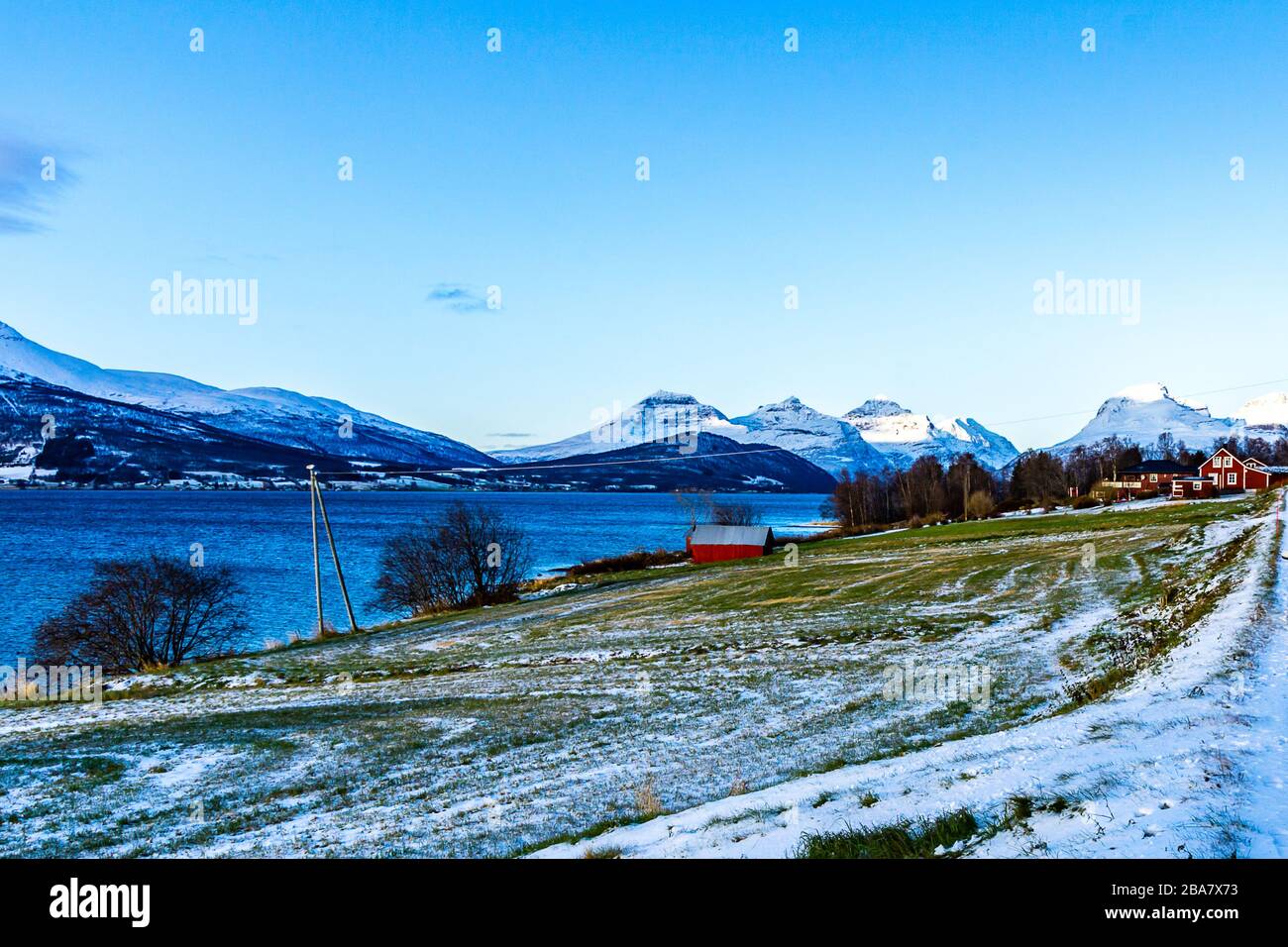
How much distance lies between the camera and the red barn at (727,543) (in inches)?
3280

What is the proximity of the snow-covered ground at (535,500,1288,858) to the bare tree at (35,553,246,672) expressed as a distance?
40.9 meters

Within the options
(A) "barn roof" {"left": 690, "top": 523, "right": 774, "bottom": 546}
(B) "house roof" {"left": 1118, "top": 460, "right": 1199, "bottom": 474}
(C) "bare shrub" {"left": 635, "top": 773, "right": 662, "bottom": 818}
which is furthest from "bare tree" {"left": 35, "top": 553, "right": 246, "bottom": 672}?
(B) "house roof" {"left": 1118, "top": 460, "right": 1199, "bottom": 474}

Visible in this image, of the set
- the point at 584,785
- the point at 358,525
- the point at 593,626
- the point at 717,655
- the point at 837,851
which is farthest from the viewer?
the point at 358,525

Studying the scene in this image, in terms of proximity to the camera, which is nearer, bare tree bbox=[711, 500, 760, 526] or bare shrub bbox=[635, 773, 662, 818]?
bare shrub bbox=[635, 773, 662, 818]

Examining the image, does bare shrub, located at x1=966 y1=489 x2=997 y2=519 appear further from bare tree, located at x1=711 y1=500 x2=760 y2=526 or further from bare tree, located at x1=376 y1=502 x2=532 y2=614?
bare tree, located at x1=376 y1=502 x2=532 y2=614

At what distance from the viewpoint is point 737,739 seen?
50.1 feet

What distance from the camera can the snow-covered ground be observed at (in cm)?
661

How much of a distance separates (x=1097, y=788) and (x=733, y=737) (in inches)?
328

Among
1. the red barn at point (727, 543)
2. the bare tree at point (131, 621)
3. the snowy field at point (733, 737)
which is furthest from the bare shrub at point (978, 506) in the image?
the bare tree at point (131, 621)

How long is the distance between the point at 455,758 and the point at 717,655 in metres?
12.3

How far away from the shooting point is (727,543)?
8431cm

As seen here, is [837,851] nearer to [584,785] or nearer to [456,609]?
[584,785]

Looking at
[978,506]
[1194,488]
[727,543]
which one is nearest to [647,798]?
[727,543]
